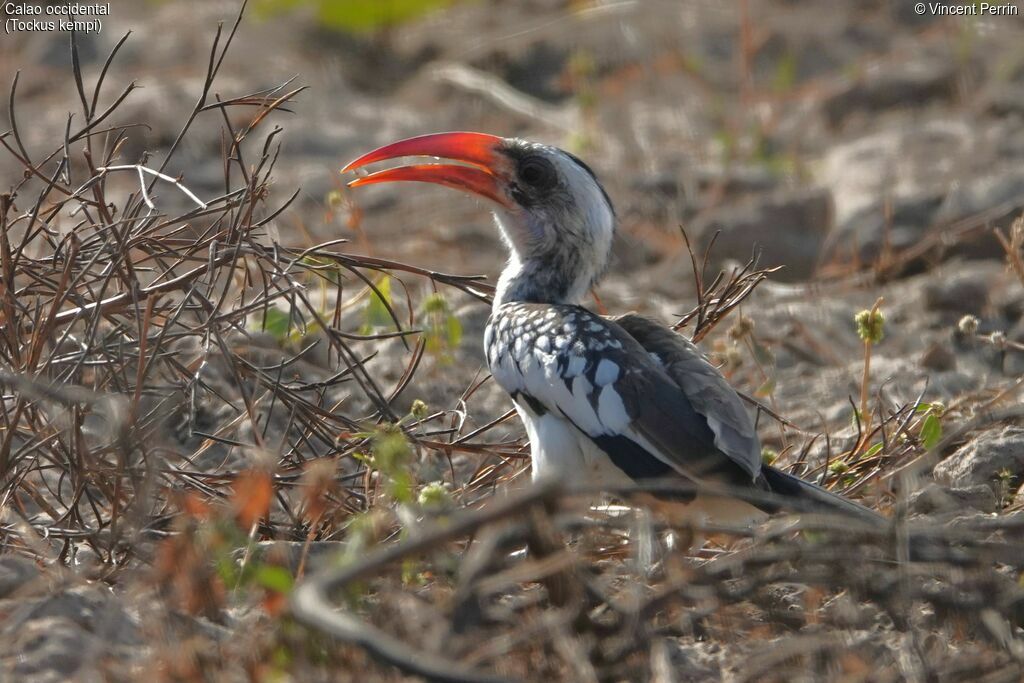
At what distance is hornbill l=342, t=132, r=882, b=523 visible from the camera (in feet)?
11.2

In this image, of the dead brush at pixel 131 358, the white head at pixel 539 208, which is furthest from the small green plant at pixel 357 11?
Answer: the dead brush at pixel 131 358

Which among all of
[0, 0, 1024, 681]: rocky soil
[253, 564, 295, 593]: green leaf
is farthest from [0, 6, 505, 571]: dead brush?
[253, 564, 295, 593]: green leaf

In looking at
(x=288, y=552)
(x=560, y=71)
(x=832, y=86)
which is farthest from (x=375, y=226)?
(x=288, y=552)

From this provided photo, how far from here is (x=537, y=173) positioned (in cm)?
441

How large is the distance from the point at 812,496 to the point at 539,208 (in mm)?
1392

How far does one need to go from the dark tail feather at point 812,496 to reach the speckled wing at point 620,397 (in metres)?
0.09

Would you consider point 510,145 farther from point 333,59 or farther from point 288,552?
point 333,59

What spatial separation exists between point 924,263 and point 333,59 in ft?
16.8

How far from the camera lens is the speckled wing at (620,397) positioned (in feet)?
11.2

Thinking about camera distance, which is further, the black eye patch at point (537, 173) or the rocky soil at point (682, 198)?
the black eye patch at point (537, 173)

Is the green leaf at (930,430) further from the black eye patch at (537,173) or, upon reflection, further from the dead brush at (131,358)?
the black eye patch at (537,173)

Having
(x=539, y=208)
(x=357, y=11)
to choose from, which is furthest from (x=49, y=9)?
(x=539, y=208)

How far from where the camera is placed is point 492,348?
12.9 ft

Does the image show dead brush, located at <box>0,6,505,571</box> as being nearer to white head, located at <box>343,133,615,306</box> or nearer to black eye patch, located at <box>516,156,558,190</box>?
white head, located at <box>343,133,615,306</box>
